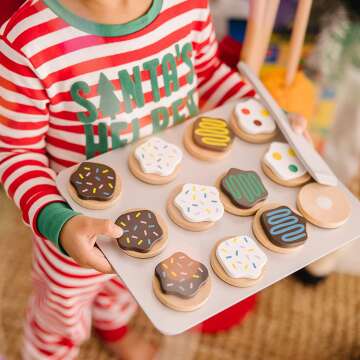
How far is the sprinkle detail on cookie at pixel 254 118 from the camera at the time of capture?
633 millimetres

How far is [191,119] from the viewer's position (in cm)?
65

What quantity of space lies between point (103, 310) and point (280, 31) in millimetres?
558

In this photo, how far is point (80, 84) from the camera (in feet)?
1.88

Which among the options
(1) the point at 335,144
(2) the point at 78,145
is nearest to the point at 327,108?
(1) the point at 335,144

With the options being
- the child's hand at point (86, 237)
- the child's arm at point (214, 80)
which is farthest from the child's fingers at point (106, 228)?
the child's arm at point (214, 80)

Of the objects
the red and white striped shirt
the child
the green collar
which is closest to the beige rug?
the child

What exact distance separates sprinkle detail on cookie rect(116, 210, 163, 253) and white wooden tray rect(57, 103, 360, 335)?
0.01 metres

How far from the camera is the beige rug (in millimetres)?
906

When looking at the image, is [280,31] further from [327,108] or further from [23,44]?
[23,44]

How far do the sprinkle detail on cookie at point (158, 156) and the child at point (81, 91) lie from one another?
1.3 inches

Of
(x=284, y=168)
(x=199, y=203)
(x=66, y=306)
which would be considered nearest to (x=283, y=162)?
(x=284, y=168)

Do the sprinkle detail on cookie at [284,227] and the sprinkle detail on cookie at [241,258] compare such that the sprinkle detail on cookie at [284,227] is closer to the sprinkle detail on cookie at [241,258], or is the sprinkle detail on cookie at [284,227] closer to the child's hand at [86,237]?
the sprinkle detail on cookie at [241,258]

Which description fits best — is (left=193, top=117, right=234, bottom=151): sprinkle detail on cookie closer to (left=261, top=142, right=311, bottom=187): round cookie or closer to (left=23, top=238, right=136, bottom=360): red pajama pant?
(left=261, top=142, right=311, bottom=187): round cookie

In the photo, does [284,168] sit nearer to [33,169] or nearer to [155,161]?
[155,161]
